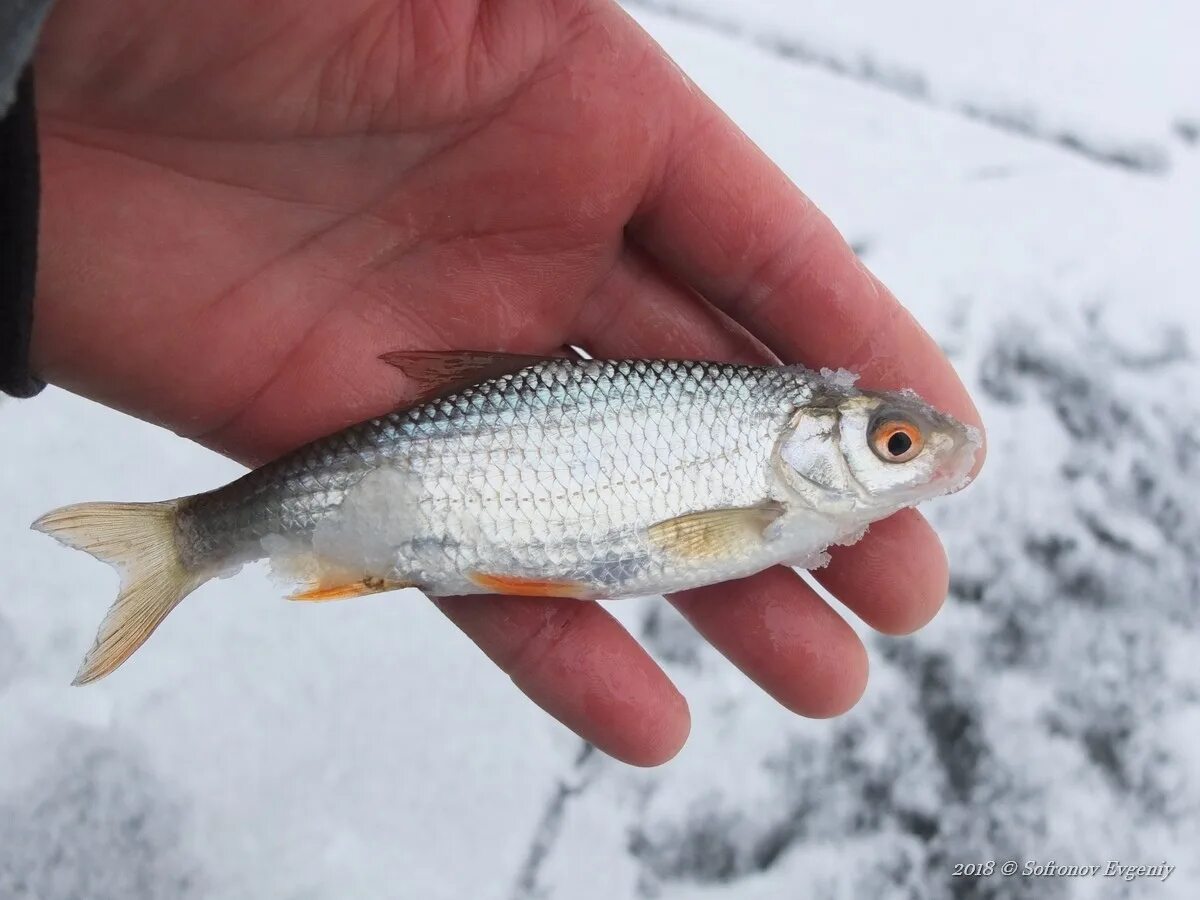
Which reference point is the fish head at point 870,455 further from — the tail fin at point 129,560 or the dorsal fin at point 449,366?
the tail fin at point 129,560

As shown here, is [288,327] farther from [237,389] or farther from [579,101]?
[579,101]

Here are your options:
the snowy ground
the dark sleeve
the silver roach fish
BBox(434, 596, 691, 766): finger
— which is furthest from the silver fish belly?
the snowy ground

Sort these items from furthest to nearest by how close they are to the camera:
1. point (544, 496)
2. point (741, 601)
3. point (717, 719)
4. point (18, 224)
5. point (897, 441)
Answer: point (717, 719)
point (741, 601)
point (897, 441)
point (544, 496)
point (18, 224)

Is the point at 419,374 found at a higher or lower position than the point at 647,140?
lower

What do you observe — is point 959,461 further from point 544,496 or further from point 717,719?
point 717,719

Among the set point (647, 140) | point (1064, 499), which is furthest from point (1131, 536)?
point (647, 140)

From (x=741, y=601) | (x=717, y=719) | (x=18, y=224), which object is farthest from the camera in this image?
(x=717, y=719)

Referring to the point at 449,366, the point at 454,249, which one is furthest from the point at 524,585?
the point at 454,249
